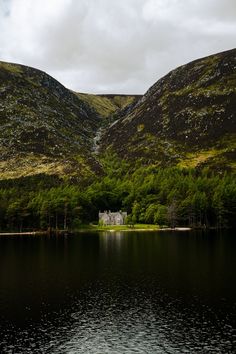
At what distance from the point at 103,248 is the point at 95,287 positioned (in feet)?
205

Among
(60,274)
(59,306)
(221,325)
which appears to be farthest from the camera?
(60,274)

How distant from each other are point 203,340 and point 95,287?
35.3 meters

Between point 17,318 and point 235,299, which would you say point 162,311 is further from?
point 17,318

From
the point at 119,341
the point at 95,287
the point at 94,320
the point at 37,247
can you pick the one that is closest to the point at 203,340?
the point at 119,341

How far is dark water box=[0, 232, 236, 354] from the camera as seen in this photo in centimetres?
5256

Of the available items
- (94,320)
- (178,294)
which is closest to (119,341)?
(94,320)

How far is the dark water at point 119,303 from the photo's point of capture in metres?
52.6

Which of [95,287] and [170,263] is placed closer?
[95,287]

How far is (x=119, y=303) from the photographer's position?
72312 mm

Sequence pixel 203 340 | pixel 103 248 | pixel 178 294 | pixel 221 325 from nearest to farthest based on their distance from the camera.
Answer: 1. pixel 203 340
2. pixel 221 325
3. pixel 178 294
4. pixel 103 248

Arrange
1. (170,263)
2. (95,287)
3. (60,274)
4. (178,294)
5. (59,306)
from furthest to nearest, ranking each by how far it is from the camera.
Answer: (170,263) → (60,274) → (95,287) → (178,294) → (59,306)

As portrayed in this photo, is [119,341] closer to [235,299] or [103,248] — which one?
[235,299]

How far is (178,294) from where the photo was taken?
76375mm

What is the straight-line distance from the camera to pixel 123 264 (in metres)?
112
